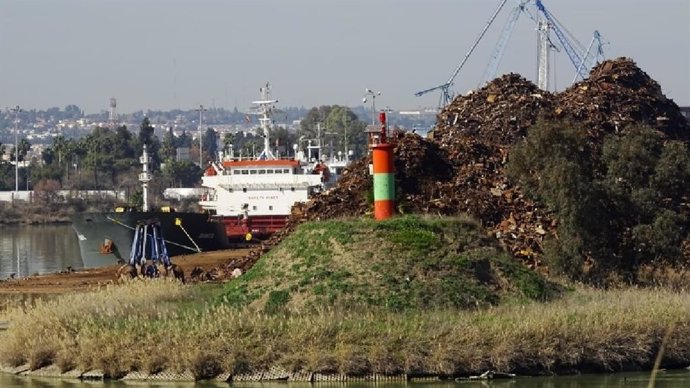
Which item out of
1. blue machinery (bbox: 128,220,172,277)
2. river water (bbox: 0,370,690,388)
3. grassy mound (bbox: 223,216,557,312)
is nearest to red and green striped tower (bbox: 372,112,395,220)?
grassy mound (bbox: 223,216,557,312)

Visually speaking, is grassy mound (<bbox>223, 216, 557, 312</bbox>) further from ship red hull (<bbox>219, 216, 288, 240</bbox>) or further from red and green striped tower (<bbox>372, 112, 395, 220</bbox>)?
ship red hull (<bbox>219, 216, 288, 240</bbox>)

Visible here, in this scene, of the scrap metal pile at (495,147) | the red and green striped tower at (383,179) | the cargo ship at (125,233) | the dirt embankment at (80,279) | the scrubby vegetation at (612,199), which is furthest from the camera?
the cargo ship at (125,233)

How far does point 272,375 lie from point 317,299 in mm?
3086

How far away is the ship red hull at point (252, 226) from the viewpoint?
65.2 m

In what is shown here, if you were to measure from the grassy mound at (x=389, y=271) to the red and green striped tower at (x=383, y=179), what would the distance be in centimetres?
144

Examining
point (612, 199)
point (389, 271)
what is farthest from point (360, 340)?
point (612, 199)

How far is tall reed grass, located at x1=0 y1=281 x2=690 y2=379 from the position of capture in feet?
81.0

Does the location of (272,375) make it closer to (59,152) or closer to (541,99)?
(541,99)

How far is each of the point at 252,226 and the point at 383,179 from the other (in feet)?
118

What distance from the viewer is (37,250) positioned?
244 feet

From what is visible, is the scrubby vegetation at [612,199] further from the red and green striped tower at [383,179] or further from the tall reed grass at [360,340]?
the tall reed grass at [360,340]

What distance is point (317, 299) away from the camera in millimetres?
27641

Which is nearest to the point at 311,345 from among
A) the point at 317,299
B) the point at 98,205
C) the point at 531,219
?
the point at 317,299

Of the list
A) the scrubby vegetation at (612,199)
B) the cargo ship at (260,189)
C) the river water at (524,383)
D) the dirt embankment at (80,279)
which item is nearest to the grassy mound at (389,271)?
the scrubby vegetation at (612,199)
